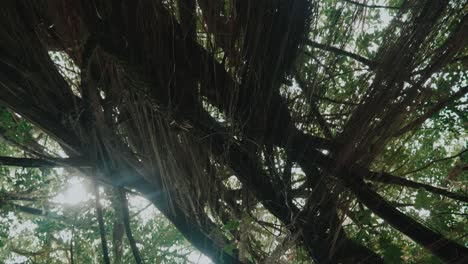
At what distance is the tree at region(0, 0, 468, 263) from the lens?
1.27m

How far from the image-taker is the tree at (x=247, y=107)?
1.27 m

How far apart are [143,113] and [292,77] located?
582mm

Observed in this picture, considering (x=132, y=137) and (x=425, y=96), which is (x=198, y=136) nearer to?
(x=132, y=137)

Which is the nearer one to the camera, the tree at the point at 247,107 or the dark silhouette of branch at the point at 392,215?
the tree at the point at 247,107

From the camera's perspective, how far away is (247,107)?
145cm

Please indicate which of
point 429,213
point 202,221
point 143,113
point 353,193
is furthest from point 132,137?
point 429,213

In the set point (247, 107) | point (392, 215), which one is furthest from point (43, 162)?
point (392, 215)

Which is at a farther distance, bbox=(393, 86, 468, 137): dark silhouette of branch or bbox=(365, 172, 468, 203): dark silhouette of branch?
bbox=(365, 172, 468, 203): dark silhouette of branch

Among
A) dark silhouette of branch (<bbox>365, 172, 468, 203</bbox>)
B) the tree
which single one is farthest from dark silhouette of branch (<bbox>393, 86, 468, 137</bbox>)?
dark silhouette of branch (<bbox>365, 172, 468, 203</bbox>)

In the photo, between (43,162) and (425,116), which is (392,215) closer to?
(425,116)

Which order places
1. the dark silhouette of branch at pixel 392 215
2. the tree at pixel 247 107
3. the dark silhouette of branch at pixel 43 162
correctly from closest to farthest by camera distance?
the tree at pixel 247 107 < the dark silhouette of branch at pixel 392 215 < the dark silhouette of branch at pixel 43 162

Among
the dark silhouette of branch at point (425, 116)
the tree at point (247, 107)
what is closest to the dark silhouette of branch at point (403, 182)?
the tree at point (247, 107)

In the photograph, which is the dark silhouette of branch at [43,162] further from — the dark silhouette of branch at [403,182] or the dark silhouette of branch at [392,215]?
the dark silhouette of branch at [403,182]

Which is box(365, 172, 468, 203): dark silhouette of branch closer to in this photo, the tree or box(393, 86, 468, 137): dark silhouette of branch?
the tree
